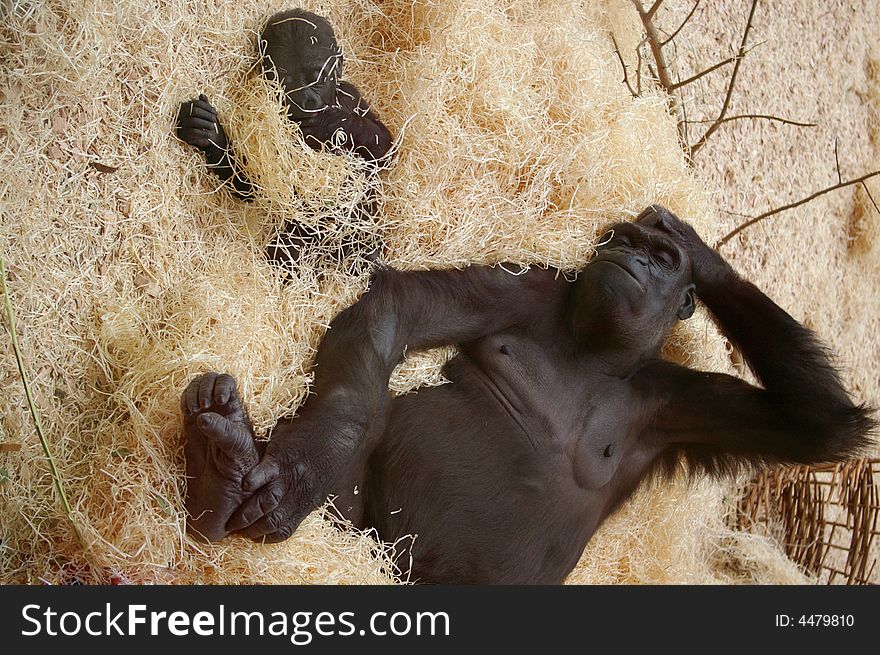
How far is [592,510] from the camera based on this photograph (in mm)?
2359

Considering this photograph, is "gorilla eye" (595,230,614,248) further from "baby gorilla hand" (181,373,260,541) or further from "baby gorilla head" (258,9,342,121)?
"baby gorilla hand" (181,373,260,541)

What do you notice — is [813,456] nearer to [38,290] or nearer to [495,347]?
[495,347]

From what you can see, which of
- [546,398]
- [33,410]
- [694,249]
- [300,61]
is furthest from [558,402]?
[33,410]

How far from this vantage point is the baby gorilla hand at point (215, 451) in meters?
1.70

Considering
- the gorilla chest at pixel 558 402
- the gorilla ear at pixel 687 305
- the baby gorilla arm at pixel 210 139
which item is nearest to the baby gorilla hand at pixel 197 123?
the baby gorilla arm at pixel 210 139

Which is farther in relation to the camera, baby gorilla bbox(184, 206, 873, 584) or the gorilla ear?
the gorilla ear

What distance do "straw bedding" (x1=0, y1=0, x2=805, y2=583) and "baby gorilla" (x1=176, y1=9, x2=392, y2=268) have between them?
4cm

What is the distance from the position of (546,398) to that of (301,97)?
1015 mm

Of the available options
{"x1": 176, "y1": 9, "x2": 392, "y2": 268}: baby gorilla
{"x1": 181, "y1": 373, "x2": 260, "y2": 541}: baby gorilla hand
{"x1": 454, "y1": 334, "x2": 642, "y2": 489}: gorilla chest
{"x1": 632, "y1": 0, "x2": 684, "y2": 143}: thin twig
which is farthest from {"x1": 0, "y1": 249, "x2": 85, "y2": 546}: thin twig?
{"x1": 632, "y1": 0, "x2": 684, "y2": 143}: thin twig

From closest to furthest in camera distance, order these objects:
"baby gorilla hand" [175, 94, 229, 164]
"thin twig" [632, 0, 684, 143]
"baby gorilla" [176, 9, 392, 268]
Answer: "baby gorilla hand" [175, 94, 229, 164], "baby gorilla" [176, 9, 392, 268], "thin twig" [632, 0, 684, 143]

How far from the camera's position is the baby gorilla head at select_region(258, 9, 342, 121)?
223cm

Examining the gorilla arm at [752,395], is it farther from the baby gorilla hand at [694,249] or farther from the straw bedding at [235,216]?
the straw bedding at [235,216]

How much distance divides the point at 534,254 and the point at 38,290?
1.24 meters

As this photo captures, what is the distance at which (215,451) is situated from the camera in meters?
1.73
